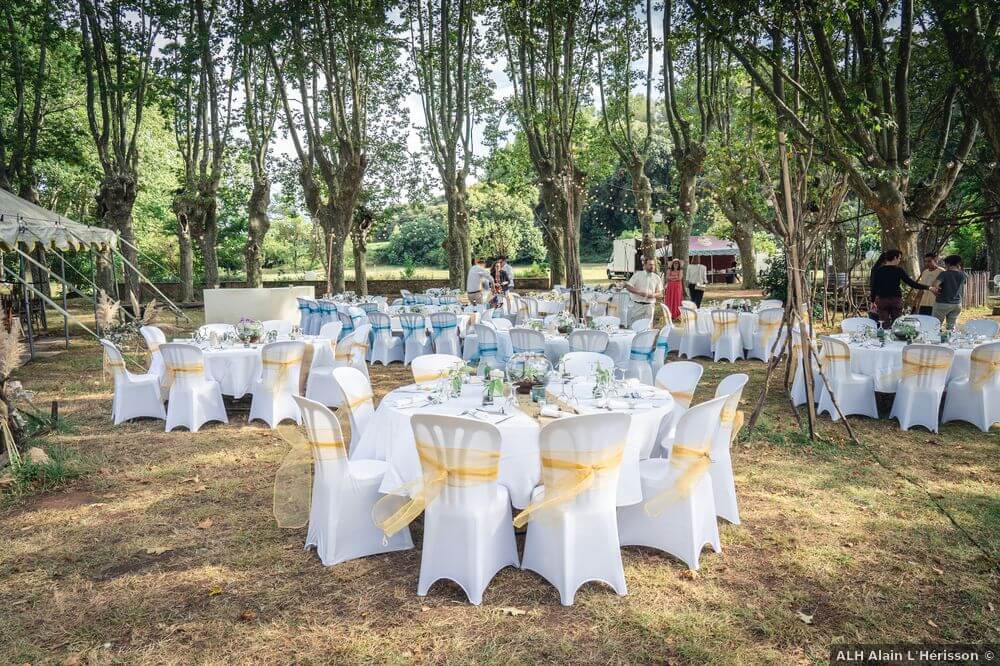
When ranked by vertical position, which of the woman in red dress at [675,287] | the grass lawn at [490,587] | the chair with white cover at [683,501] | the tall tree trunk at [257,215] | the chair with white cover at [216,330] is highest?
the tall tree trunk at [257,215]

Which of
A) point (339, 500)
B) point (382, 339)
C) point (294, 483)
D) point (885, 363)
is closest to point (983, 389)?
point (885, 363)

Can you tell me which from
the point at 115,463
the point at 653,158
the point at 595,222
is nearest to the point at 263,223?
the point at 115,463

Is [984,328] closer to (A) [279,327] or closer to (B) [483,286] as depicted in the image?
(B) [483,286]

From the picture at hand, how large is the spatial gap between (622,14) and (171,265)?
2464 centimetres

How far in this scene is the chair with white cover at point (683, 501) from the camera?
3.82 meters

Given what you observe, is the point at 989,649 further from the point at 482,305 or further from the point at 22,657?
the point at 482,305

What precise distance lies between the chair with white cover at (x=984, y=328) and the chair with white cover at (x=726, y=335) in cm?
354

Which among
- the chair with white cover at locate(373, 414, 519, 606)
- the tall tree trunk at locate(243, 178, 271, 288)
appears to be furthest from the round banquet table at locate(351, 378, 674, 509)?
the tall tree trunk at locate(243, 178, 271, 288)

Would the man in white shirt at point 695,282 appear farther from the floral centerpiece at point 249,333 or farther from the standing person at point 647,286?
the floral centerpiece at point 249,333

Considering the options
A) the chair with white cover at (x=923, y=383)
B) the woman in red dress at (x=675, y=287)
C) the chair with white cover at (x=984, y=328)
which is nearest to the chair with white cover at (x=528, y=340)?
the chair with white cover at (x=923, y=383)

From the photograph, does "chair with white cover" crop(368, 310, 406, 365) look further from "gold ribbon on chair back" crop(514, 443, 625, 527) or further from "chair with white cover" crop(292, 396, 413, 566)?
"gold ribbon on chair back" crop(514, 443, 625, 527)

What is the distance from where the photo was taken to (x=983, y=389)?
6652 mm

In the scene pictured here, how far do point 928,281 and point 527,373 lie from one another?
8981mm

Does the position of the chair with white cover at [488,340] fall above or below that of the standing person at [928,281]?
below
